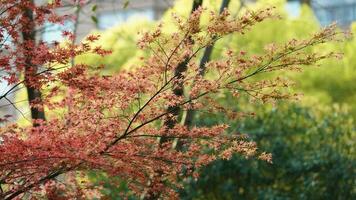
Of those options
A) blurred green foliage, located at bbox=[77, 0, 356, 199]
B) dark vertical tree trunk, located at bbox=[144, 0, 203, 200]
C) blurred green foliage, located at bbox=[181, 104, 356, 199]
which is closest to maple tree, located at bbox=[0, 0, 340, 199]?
dark vertical tree trunk, located at bbox=[144, 0, 203, 200]

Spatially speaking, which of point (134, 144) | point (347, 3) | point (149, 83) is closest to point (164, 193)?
point (134, 144)

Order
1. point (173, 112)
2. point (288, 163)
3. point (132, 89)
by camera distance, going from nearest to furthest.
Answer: point (132, 89) → point (173, 112) → point (288, 163)

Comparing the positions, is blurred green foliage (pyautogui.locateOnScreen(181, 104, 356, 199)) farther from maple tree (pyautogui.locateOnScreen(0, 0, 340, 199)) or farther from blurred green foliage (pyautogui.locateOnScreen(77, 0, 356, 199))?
maple tree (pyautogui.locateOnScreen(0, 0, 340, 199))

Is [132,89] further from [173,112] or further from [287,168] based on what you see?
[287,168]

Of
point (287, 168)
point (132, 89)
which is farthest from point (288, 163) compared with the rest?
point (132, 89)

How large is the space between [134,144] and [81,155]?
2.81ft

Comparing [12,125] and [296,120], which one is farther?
[296,120]

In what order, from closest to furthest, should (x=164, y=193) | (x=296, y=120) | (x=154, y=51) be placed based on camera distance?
(x=154, y=51) → (x=164, y=193) → (x=296, y=120)

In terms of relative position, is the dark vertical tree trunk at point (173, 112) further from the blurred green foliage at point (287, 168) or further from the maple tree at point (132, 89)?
the blurred green foliage at point (287, 168)

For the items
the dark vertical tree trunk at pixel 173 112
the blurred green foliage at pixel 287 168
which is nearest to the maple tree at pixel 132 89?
the dark vertical tree trunk at pixel 173 112

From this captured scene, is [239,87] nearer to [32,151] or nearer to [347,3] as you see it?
[32,151]

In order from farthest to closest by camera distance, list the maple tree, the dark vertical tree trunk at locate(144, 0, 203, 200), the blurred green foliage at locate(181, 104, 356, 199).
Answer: the blurred green foliage at locate(181, 104, 356, 199)
the dark vertical tree trunk at locate(144, 0, 203, 200)
the maple tree

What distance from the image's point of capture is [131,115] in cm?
670

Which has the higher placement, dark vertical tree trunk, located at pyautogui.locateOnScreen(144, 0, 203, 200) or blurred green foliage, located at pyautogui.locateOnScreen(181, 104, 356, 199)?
blurred green foliage, located at pyautogui.locateOnScreen(181, 104, 356, 199)
